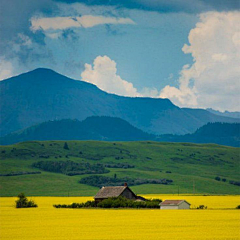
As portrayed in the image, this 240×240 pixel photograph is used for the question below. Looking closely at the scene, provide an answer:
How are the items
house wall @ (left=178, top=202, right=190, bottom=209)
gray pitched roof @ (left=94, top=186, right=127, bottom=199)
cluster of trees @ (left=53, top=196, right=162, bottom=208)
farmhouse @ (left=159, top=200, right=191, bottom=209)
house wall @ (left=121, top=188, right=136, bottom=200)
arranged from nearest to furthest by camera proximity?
farmhouse @ (left=159, top=200, right=191, bottom=209), house wall @ (left=178, top=202, right=190, bottom=209), cluster of trees @ (left=53, top=196, right=162, bottom=208), gray pitched roof @ (left=94, top=186, right=127, bottom=199), house wall @ (left=121, top=188, right=136, bottom=200)

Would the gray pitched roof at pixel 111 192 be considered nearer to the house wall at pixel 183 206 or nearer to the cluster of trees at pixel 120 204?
the cluster of trees at pixel 120 204

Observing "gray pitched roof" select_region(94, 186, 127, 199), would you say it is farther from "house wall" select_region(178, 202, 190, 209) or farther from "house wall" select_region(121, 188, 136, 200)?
"house wall" select_region(178, 202, 190, 209)

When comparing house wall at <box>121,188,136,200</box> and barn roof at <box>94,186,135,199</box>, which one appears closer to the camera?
barn roof at <box>94,186,135,199</box>

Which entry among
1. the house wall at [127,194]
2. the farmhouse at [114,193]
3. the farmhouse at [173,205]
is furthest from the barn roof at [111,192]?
the farmhouse at [173,205]

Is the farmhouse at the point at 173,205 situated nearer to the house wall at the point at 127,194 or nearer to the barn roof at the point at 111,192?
the house wall at the point at 127,194

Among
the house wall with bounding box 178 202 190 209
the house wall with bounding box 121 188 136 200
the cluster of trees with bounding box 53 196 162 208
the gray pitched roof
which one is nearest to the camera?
the house wall with bounding box 178 202 190 209

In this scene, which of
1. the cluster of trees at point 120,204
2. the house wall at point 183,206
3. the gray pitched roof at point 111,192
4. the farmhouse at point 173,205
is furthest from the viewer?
the gray pitched roof at point 111,192

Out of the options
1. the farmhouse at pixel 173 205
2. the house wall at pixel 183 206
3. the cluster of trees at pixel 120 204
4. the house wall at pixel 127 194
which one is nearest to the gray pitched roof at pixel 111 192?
the house wall at pixel 127 194

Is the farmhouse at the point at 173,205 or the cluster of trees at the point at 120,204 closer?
the farmhouse at the point at 173,205

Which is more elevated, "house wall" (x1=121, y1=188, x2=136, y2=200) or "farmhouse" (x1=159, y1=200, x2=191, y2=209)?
"house wall" (x1=121, y1=188, x2=136, y2=200)

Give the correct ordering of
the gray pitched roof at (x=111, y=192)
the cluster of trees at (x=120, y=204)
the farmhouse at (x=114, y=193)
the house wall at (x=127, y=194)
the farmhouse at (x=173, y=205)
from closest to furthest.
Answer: the farmhouse at (x=173, y=205) → the cluster of trees at (x=120, y=204) → the farmhouse at (x=114, y=193) → the gray pitched roof at (x=111, y=192) → the house wall at (x=127, y=194)

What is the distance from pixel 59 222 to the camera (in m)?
→ 65.5

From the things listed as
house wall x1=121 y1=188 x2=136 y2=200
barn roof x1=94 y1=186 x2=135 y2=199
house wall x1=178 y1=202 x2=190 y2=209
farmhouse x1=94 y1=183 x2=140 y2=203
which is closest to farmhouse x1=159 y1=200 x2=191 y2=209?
house wall x1=178 y1=202 x2=190 y2=209

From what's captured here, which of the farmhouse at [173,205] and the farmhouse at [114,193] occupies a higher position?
the farmhouse at [114,193]
